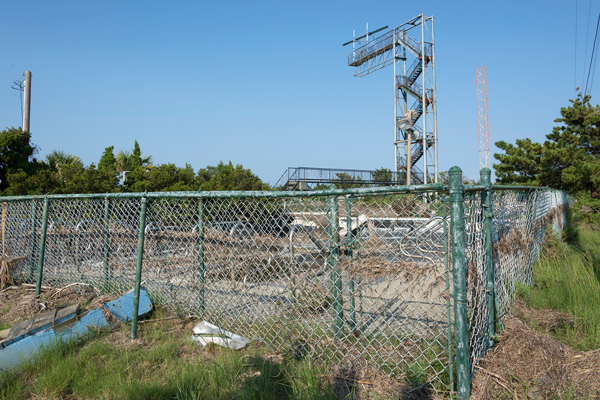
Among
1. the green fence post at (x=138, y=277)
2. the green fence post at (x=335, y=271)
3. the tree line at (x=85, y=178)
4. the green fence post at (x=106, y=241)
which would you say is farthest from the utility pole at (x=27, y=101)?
the green fence post at (x=335, y=271)

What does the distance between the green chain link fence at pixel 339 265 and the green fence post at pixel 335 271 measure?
11 mm

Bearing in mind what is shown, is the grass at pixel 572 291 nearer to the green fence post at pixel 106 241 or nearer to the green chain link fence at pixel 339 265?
the green chain link fence at pixel 339 265

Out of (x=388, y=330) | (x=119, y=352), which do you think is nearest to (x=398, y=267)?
(x=388, y=330)

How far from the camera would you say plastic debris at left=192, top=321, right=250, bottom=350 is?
3354 millimetres

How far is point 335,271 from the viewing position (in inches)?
116

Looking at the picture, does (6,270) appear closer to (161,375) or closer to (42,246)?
(42,246)

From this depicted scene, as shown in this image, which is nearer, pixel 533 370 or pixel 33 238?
pixel 533 370

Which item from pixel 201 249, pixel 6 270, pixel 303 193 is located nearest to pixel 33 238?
pixel 6 270

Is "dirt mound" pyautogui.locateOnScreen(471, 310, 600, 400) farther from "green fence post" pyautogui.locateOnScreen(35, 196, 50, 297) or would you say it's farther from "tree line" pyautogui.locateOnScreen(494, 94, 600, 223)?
"tree line" pyautogui.locateOnScreen(494, 94, 600, 223)

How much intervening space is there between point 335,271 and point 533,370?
1578mm

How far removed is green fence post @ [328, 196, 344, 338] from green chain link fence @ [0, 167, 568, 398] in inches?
0.5

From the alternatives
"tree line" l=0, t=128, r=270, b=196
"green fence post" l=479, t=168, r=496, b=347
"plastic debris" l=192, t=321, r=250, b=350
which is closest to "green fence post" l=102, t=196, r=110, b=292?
"plastic debris" l=192, t=321, r=250, b=350

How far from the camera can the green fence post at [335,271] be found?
9.70 ft

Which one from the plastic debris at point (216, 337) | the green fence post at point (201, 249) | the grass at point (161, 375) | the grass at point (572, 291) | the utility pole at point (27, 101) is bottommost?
the grass at point (161, 375)
